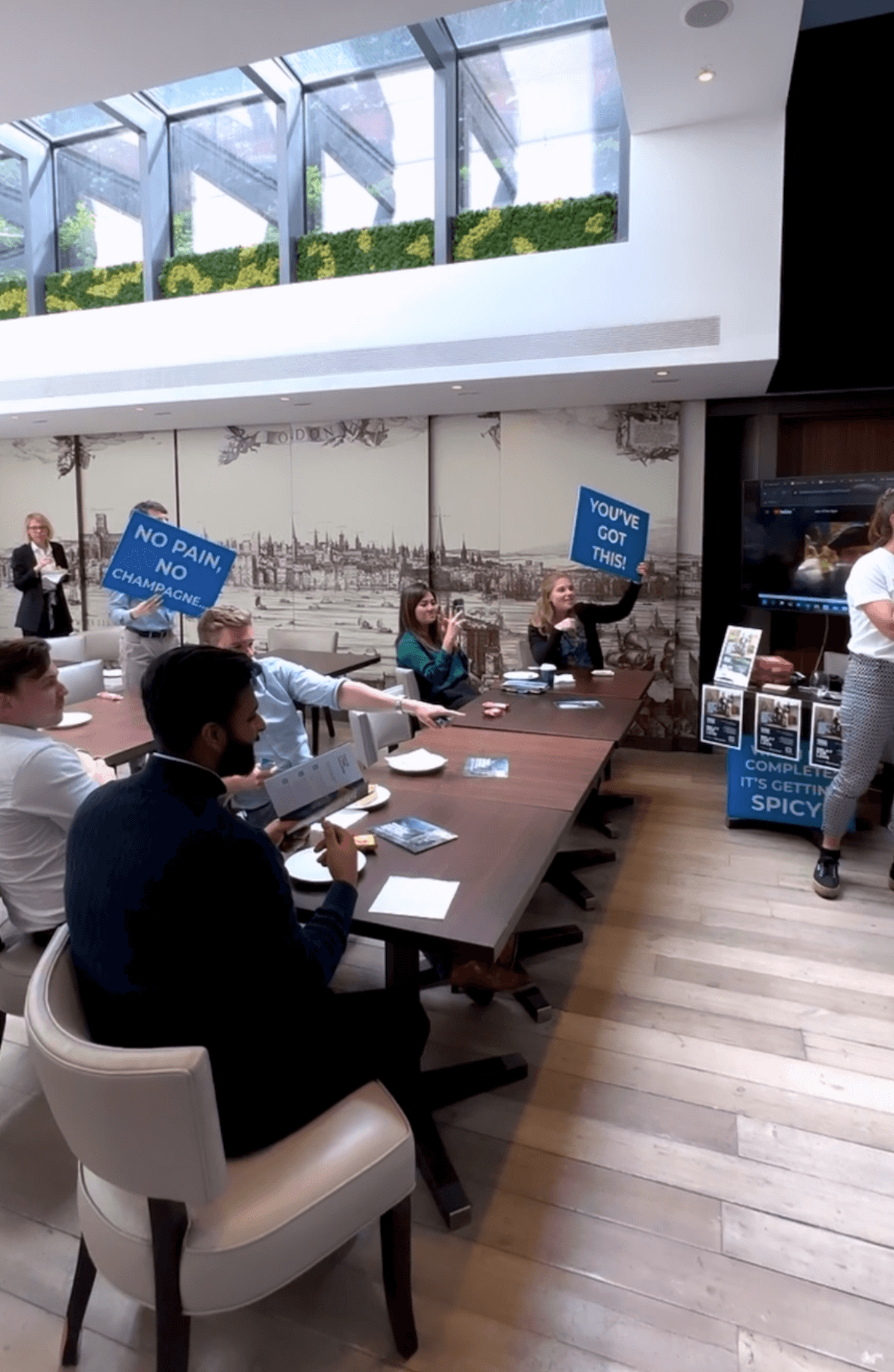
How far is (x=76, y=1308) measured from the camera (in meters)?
1.61

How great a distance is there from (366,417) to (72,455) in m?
3.26

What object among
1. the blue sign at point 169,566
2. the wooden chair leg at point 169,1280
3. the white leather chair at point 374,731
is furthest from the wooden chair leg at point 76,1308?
the blue sign at point 169,566

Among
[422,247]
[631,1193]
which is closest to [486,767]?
[631,1193]

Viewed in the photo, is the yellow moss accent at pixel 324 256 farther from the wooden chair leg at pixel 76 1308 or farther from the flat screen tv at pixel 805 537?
the wooden chair leg at pixel 76 1308

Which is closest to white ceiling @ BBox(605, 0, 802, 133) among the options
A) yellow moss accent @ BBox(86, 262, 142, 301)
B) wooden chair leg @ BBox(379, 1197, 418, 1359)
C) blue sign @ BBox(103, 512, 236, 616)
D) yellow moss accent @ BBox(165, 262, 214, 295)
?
blue sign @ BBox(103, 512, 236, 616)

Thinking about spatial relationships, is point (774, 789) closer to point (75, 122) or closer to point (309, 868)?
point (309, 868)

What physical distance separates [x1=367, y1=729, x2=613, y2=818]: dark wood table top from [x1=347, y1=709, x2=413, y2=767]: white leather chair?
0.15m

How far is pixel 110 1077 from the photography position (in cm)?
115

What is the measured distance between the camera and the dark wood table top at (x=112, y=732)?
3.24 metres

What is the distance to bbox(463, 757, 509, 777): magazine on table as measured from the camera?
2.91 meters

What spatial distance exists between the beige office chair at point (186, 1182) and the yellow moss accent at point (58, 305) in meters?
6.99

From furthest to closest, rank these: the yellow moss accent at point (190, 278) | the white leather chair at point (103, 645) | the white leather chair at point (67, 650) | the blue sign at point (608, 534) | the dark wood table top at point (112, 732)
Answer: the yellow moss accent at point (190, 278), the white leather chair at point (103, 645), the white leather chair at point (67, 650), the blue sign at point (608, 534), the dark wood table top at point (112, 732)

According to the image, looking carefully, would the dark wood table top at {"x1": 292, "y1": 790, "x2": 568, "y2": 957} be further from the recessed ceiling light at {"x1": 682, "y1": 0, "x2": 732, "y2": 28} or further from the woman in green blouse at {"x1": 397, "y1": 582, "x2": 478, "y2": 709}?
the recessed ceiling light at {"x1": 682, "y1": 0, "x2": 732, "y2": 28}

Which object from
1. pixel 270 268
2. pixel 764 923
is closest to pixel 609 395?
pixel 270 268
